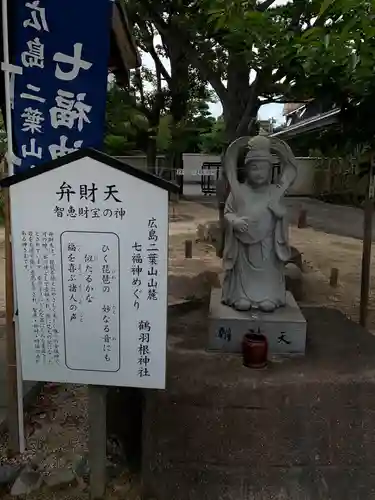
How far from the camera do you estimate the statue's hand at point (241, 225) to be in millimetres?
2678

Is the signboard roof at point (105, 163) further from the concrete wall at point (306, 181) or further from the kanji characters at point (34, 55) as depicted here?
the concrete wall at point (306, 181)

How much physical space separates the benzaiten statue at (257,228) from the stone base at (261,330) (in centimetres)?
11

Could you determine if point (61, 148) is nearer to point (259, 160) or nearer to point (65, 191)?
point (65, 191)

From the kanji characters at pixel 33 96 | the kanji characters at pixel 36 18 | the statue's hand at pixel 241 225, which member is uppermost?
the kanji characters at pixel 36 18

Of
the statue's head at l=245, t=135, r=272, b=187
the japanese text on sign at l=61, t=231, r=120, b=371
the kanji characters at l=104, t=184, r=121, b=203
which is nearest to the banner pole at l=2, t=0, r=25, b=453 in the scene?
the japanese text on sign at l=61, t=231, r=120, b=371

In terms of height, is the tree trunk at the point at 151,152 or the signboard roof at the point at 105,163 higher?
the tree trunk at the point at 151,152

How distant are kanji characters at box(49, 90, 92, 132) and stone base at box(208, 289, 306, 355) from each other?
1.28 m

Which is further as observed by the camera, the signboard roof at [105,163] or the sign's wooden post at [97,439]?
the sign's wooden post at [97,439]

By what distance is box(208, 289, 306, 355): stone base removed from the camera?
8.71ft

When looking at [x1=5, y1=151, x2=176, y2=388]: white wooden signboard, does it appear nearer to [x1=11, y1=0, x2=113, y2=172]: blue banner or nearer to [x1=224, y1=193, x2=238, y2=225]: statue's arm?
[x1=11, y1=0, x2=113, y2=172]: blue banner

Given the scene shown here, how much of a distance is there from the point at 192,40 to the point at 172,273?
3.24 m

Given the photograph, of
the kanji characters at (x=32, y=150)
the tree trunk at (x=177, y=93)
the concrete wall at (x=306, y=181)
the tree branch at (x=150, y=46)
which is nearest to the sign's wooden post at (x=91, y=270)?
the kanji characters at (x=32, y=150)

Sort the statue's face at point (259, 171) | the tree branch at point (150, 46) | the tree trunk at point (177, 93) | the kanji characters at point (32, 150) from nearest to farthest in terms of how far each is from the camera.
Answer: the kanji characters at point (32, 150) < the statue's face at point (259, 171) < the tree branch at point (150, 46) < the tree trunk at point (177, 93)

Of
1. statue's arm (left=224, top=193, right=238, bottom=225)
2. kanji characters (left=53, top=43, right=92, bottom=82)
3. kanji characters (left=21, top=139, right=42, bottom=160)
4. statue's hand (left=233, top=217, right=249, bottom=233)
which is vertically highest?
kanji characters (left=53, top=43, right=92, bottom=82)
